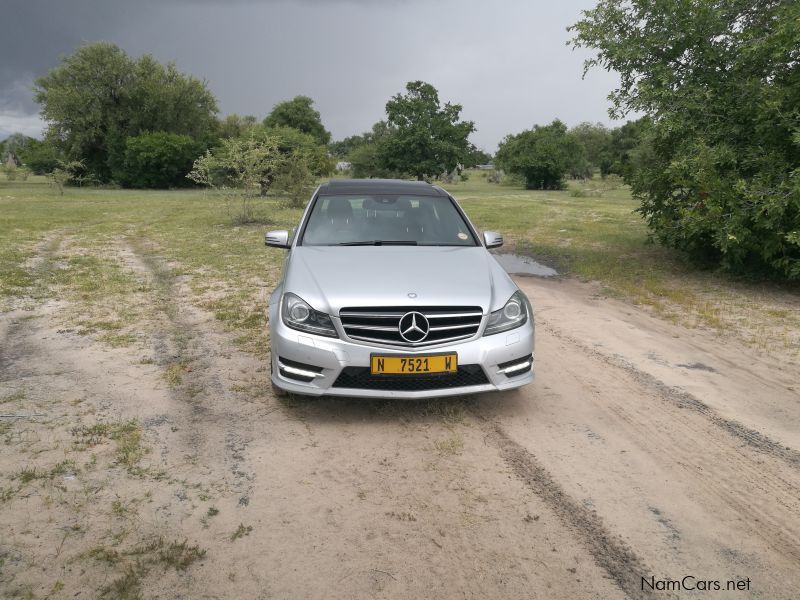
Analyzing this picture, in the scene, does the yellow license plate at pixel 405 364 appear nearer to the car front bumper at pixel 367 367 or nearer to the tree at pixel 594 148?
the car front bumper at pixel 367 367

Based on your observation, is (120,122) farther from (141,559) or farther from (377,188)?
(141,559)

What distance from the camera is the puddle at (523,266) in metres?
10.8

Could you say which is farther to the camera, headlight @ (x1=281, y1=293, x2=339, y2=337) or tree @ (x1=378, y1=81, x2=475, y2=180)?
tree @ (x1=378, y1=81, x2=475, y2=180)

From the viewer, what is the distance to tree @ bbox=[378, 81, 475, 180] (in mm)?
43688

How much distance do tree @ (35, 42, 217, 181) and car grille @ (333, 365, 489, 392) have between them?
156ft

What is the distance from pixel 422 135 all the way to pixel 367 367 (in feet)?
136

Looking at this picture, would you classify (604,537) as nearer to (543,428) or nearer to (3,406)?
(543,428)

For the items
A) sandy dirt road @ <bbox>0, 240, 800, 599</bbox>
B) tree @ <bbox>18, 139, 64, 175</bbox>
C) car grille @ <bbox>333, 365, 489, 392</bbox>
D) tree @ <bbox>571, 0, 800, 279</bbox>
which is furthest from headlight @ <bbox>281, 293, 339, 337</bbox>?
tree @ <bbox>18, 139, 64, 175</bbox>

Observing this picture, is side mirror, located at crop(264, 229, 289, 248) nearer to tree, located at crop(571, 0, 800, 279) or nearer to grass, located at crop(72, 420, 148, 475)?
grass, located at crop(72, 420, 148, 475)

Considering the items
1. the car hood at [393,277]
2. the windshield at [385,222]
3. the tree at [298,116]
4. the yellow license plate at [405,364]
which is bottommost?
the yellow license plate at [405,364]

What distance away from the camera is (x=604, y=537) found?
300 centimetres

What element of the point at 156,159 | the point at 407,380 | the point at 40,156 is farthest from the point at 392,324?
the point at 40,156

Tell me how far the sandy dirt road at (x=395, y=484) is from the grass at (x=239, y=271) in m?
1.53

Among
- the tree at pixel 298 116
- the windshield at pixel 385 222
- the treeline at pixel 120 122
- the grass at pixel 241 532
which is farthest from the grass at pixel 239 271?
the tree at pixel 298 116
